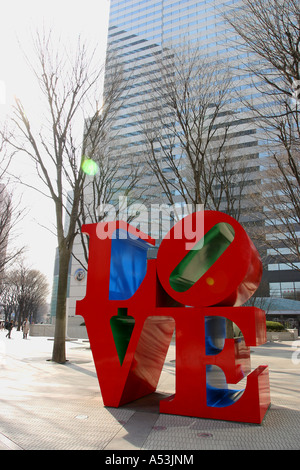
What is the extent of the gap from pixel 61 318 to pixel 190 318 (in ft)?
24.7

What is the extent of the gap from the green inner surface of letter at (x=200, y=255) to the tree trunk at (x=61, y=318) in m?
6.98

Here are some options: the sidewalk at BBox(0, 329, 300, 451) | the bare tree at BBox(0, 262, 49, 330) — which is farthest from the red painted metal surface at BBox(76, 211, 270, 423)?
the bare tree at BBox(0, 262, 49, 330)

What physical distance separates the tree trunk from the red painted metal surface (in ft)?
19.2

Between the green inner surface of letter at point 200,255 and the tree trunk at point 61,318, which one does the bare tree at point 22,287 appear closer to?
the tree trunk at point 61,318

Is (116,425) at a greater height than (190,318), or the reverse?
(190,318)

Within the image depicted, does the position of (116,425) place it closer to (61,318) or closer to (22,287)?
(61,318)

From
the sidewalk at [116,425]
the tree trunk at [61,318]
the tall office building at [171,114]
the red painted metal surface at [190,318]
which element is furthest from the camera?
the tall office building at [171,114]

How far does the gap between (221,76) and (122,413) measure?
1155cm

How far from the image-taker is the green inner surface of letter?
5.11 metres

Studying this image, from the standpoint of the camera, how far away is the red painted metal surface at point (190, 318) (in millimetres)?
4551

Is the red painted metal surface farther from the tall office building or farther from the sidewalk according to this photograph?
→ the tall office building

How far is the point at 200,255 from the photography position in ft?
16.9

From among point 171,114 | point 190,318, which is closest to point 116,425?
point 190,318

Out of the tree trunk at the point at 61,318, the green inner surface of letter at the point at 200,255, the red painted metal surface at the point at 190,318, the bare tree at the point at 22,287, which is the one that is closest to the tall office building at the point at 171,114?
the tree trunk at the point at 61,318
